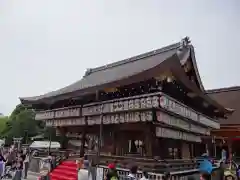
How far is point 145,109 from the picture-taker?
33.1ft

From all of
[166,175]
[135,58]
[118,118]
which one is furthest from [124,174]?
[135,58]

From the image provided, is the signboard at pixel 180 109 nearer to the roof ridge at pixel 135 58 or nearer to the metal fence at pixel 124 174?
the metal fence at pixel 124 174

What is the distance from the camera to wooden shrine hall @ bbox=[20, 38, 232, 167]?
957 cm

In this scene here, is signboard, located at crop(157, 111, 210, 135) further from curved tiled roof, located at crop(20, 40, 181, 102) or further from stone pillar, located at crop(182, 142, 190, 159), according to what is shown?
curved tiled roof, located at crop(20, 40, 181, 102)

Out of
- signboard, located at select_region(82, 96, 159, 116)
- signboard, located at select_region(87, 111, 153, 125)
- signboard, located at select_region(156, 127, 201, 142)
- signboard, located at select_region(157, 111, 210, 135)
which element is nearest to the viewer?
signboard, located at select_region(82, 96, 159, 116)

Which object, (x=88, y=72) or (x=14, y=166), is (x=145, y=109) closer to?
(x=14, y=166)

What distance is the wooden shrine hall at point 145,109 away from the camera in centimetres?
957

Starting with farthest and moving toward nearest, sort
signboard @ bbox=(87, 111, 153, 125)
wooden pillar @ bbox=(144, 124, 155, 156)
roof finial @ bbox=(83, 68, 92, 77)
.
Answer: roof finial @ bbox=(83, 68, 92, 77), wooden pillar @ bbox=(144, 124, 155, 156), signboard @ bbox=(87, 111, 153, 125)

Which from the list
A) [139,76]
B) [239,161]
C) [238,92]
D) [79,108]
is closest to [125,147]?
[79,108]

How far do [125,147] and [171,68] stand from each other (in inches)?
274

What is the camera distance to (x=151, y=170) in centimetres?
922

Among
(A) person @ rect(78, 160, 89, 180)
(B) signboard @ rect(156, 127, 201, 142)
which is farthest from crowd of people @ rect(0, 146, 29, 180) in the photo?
(B) signboard @ rect(156, 127, 201, 142)

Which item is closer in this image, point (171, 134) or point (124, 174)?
point (124, 174)

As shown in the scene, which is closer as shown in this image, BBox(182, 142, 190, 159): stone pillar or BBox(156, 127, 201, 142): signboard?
BBox(156, 127, 201, 142): signboard
